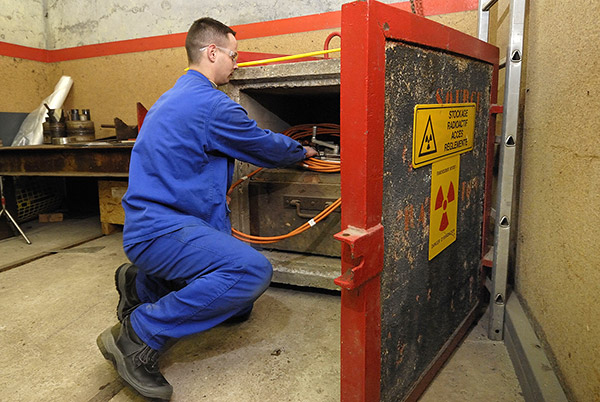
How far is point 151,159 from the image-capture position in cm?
175

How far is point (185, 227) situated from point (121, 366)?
0.58 m

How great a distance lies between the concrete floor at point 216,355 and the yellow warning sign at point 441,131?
0.89m

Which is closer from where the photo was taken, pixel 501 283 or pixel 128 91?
pixel 501 283

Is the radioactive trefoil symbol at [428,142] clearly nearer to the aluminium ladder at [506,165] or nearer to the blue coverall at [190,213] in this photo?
the aluminium ladder at [506,165]

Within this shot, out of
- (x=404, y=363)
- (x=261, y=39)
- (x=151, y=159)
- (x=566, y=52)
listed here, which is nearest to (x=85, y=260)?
(x=151, y=159)

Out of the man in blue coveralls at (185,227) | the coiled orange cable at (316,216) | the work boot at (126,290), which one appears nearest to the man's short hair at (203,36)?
the man in blue coveralls at (185,227)

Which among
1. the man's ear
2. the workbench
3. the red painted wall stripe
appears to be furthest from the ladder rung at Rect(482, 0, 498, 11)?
the workbench

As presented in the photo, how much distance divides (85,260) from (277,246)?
156 cm

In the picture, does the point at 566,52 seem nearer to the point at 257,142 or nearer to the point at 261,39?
the point at 257,142

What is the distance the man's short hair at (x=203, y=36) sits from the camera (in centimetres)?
206

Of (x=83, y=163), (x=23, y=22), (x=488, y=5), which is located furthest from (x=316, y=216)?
(x=23, y=22)

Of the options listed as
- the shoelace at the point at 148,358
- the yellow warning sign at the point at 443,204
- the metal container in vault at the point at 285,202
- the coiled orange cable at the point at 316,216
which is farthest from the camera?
the metal container in vault at the point at 285,202

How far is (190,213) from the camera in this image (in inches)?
71.9

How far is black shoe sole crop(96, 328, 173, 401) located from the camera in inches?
60.9
